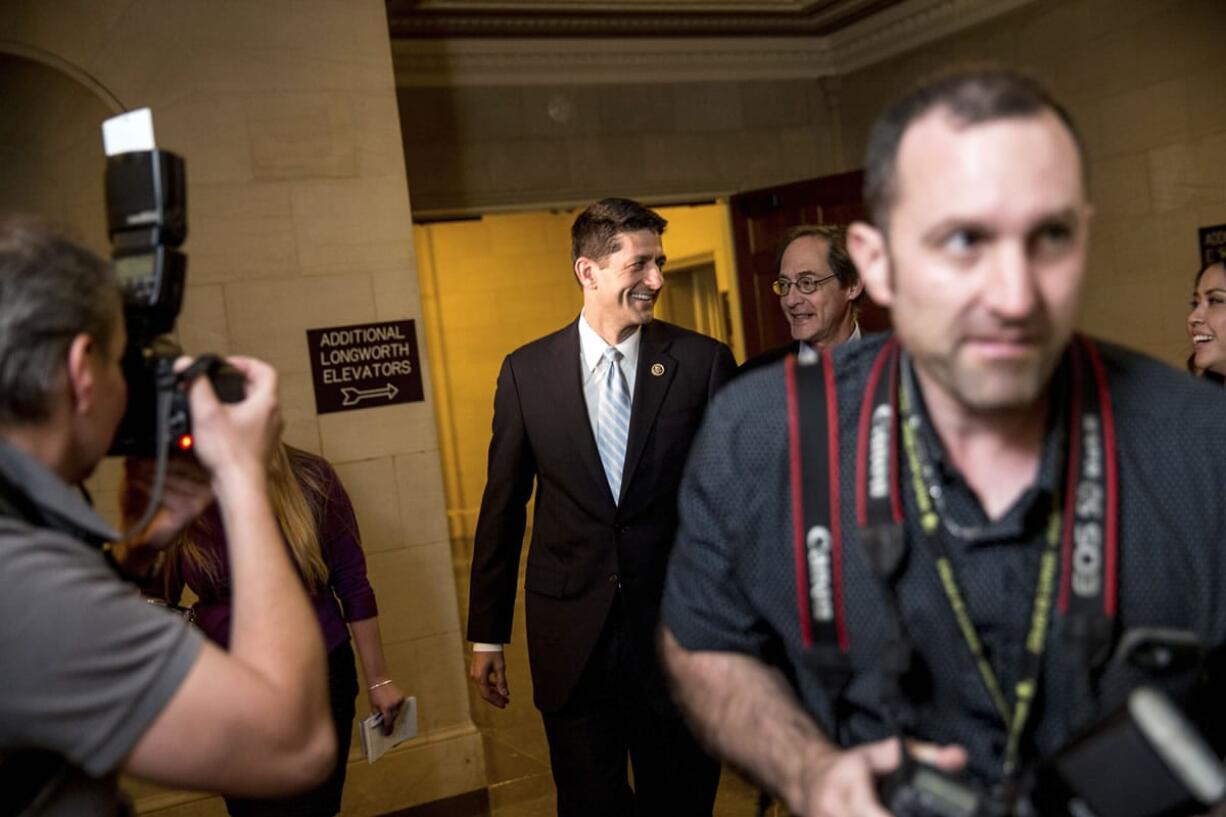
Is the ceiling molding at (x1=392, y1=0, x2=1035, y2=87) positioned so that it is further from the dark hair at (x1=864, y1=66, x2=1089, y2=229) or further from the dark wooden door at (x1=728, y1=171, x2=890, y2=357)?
the dark hair at (x1=864, y1=66, x2=1089, y2=229)

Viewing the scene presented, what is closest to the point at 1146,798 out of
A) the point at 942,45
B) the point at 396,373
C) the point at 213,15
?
the point at 396,373

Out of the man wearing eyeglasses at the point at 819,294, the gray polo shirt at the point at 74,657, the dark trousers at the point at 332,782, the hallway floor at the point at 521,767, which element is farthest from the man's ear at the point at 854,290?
the gray polo shirt at the point at 74,657

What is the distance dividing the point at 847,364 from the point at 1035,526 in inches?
13.0

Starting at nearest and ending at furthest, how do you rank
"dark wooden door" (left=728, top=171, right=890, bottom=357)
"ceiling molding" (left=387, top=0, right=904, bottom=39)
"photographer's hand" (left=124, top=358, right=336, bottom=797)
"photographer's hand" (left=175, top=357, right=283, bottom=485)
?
"photographer's hand" (left=124, top=358, right=336, bottom=797) → "photographer's hand" (left=175, top=357, right=283, bottom=485) → "ceiling molding" (left=387, top=0, right=904, bottom=39) → "dark wooden door" (left=728, top=171, right=890, bottom=357)

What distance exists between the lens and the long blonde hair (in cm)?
266

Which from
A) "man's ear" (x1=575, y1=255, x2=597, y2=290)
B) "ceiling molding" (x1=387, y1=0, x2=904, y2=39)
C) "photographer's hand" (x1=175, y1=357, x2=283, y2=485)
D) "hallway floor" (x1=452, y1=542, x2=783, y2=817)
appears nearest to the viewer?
"photographer's hand" (x1=175, y1=357, x2=283, y2=485)

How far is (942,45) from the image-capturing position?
6.48 metres

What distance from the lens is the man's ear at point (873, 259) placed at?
1377 mm

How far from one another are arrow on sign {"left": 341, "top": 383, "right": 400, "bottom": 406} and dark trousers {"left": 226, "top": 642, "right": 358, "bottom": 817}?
5.10 feet

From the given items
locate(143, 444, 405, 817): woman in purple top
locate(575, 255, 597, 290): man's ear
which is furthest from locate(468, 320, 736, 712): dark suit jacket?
locate(143, 444, 405, 817): woman in purple top

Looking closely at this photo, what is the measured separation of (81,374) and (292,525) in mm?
1430

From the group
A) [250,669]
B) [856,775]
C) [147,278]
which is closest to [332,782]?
[250,669]

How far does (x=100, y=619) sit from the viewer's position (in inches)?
49.6

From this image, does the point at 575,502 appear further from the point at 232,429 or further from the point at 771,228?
the point at 771,228
